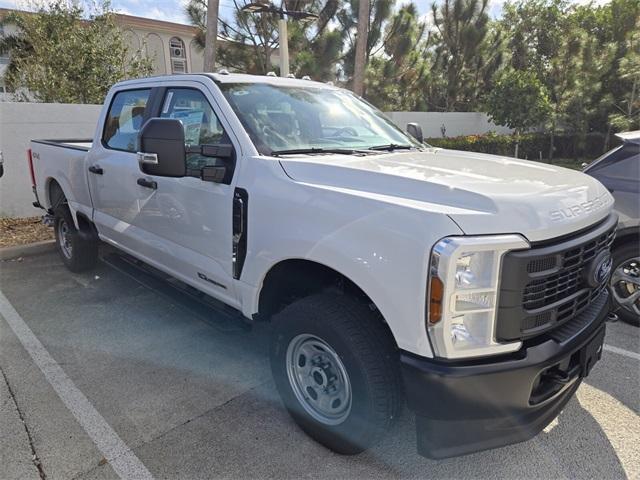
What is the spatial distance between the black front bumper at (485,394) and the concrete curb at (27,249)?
6.07 m

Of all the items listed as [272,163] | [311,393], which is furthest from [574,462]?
[272,163]

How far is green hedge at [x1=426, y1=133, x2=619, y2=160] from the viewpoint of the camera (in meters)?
17.6

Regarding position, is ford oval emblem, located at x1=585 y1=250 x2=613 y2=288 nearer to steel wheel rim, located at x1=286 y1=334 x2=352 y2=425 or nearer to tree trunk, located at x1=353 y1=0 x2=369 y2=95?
steel wheel rim, located at x1=286 y1=334 x2=352 y2=425

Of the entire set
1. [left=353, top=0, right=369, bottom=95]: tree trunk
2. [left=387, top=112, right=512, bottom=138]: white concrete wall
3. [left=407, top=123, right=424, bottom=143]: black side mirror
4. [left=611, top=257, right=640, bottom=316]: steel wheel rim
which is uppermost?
[left=353, top=0, right=369, bottom=95]: tree trunk

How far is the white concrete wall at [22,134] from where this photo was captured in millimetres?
7258

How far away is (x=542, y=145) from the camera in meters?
20.4

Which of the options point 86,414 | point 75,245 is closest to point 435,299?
point 86,414

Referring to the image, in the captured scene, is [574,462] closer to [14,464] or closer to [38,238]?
[14,464]

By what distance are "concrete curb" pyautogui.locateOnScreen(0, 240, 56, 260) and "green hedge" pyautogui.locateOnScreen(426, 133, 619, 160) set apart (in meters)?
14.4

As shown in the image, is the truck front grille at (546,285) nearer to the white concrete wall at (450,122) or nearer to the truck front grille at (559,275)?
the truck front grille at (559,275)

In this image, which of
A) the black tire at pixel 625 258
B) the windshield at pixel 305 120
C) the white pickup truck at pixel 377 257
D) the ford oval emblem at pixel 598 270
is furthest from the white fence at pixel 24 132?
the ford oval emblem at pixel 598 270

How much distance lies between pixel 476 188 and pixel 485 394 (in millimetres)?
879

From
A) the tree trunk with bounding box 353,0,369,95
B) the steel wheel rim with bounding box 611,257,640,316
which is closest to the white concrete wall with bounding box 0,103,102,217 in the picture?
the steel wheel rim with bounding box 611,257,640,316

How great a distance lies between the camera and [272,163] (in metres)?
2.63
